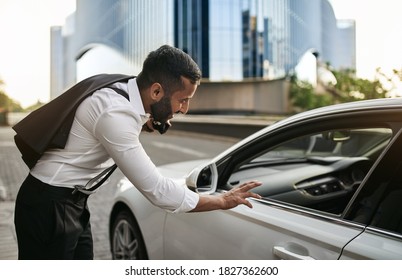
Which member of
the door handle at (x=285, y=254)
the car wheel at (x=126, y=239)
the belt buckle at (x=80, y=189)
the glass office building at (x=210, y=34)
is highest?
the glass office building at (x=210, y=34)

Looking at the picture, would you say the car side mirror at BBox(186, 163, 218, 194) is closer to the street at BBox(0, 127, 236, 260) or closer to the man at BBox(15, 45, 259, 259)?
the man at BBox(15, 45, 259, 259)

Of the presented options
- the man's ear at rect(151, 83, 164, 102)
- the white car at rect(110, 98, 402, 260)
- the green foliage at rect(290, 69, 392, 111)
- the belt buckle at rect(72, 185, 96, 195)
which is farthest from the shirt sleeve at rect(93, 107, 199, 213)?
the green foliage at rect(290, 69, 392, 111)

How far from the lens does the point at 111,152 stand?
1.50 metres

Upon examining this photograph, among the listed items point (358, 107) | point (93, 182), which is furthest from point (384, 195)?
point (93, 182)

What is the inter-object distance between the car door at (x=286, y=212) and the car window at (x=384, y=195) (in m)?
0.06

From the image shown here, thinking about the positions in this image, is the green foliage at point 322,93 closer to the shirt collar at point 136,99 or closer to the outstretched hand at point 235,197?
the outstretched hand at point 235,197

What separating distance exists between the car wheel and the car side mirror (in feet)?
1.95

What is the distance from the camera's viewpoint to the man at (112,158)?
4.89 ft

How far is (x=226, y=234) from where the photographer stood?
1807 mm

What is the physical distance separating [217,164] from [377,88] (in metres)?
1.80

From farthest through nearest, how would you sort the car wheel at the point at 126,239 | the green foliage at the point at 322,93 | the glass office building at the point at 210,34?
the green foliage at the point at 322,93, the glass office building at the point at 210,34, the car wheel at the point at 126,239

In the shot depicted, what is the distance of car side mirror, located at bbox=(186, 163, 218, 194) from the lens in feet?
6.70

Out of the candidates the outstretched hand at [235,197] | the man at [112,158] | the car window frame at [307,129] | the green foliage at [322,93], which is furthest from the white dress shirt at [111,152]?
the green foliage at [322,93]

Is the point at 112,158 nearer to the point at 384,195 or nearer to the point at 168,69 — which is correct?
the point at 168,69
